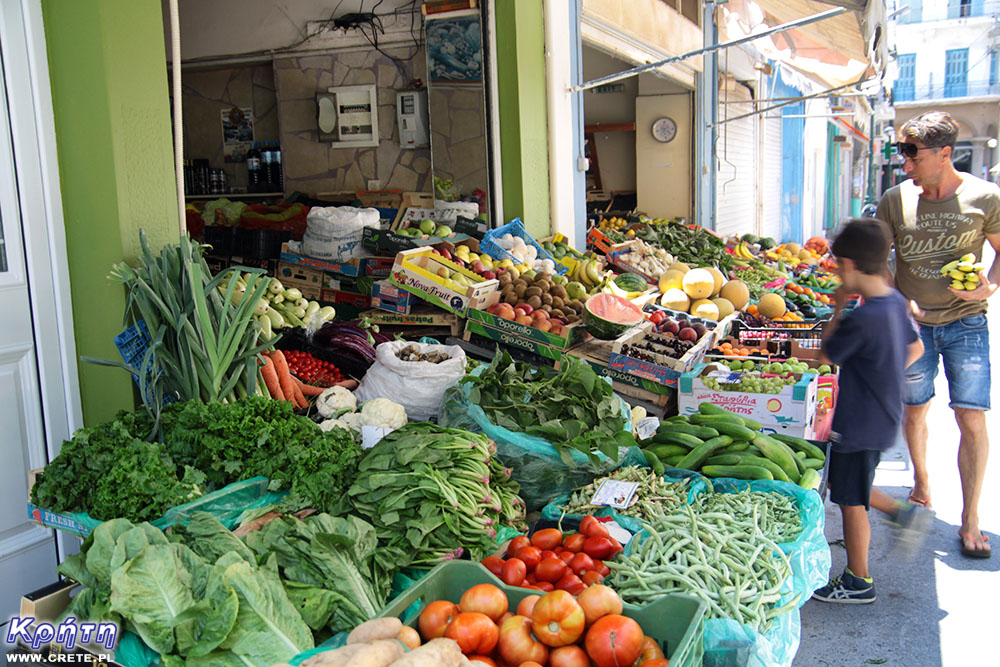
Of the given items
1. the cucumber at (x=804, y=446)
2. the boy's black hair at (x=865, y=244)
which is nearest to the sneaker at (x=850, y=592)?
the cucumber at (x=804, y=446)

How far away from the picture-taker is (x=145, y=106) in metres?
3.83

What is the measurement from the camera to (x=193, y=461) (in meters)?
3.16

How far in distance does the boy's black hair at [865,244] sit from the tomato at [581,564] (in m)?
1.82

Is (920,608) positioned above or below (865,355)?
below

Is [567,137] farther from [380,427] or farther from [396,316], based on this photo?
[380,427]

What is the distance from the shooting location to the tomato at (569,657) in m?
1.94

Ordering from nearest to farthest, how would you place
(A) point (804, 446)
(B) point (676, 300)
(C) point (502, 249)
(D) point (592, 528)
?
1. (D) point (592, 528)
2. (A) point (804, 446)
3. (C) point (502, 249)
4. (B) point (676, 300)

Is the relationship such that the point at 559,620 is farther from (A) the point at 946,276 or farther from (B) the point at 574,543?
(A) the point at 946,276

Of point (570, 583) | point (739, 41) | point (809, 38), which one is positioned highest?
point (809, 38)

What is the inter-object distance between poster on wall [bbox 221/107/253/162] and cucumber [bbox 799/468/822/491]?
9.13 metres

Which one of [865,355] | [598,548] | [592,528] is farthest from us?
[865,355]

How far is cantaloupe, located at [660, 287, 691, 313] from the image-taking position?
722 centimetres

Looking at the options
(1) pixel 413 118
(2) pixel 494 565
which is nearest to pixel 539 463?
(2) pixel 494 565

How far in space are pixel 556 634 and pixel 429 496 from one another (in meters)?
0.94
